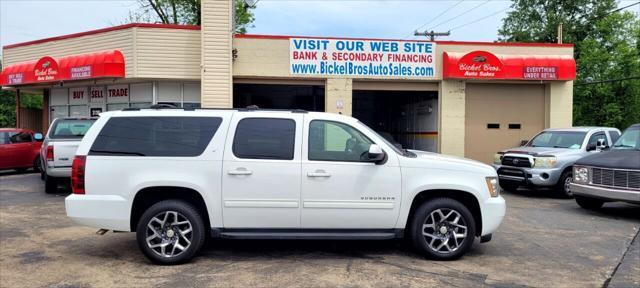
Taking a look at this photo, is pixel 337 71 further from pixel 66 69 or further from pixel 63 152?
pixel 66 69

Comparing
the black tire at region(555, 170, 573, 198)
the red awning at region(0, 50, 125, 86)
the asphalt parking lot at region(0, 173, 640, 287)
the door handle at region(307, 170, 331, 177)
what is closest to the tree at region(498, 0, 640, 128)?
the black tire at region(555, 170, 573, 198)

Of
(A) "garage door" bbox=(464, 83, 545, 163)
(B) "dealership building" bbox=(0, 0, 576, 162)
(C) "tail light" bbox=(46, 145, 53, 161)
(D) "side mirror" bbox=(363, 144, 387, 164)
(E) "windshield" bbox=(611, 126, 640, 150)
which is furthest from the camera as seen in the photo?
(A) "garage door" bbox=(464, 83, 545, 163)

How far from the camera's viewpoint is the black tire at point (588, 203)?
34.7 feet

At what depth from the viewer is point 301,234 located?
20.2 ft

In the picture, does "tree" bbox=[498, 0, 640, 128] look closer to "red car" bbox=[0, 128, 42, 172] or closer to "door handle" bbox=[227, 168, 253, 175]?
"red car" bbox=[0, 128, 42, 172]

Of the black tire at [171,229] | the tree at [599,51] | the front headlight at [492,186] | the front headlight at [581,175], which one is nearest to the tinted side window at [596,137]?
the front headlight at [581,175]

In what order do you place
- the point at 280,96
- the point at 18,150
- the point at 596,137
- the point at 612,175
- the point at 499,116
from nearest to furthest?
the point at 612,175 → the point at 596,137 → the point at 18,150 → the point at 499,116 → the point at 280,96

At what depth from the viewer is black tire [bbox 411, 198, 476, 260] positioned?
6.24 metres

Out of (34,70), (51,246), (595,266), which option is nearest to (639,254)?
(595,266)

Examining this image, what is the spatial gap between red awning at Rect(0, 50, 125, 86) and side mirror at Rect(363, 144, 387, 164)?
43.7ft

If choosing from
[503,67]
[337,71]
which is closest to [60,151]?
[337,71]

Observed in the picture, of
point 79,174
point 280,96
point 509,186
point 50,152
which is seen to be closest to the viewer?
point 79,174

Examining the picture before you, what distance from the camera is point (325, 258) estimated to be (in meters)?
6.40

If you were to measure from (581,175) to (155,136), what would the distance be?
8061 millimetres
